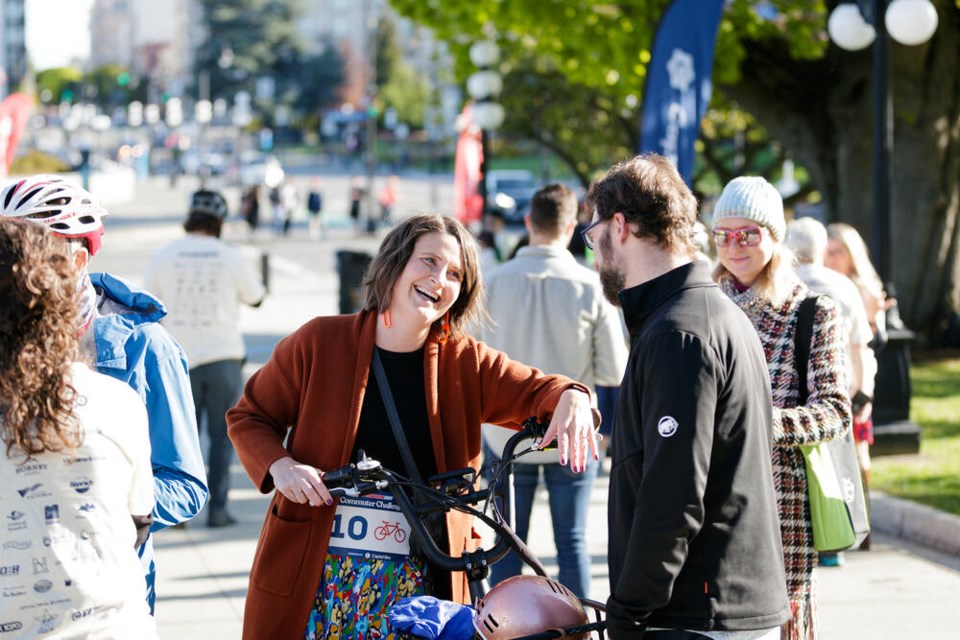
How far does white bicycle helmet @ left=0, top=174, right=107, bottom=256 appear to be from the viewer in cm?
324

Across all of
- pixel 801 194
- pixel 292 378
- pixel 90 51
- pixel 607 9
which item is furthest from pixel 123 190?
pixel 90 51

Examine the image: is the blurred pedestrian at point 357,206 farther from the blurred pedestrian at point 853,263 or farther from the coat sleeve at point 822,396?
the coat sleeve at point 822,396

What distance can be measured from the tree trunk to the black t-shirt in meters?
12.6

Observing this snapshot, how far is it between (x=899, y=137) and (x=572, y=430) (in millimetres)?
13180

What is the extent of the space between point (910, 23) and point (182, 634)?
24.7 feet

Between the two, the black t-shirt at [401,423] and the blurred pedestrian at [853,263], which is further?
the blurred pedestrian at [853,263]

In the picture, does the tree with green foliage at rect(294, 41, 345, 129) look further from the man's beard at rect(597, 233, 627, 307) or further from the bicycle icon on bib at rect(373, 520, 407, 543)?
the man's beard at rect(597, 233, 627, 307)

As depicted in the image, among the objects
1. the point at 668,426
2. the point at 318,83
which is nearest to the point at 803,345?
the point at 668,426

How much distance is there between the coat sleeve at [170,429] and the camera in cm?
323

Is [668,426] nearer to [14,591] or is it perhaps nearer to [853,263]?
[14,591]

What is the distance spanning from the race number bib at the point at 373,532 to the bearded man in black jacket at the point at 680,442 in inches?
26.2

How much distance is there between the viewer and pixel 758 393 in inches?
124

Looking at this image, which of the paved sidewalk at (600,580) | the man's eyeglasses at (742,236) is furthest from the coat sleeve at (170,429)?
the paved sidewalk at (600,580)

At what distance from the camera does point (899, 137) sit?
51.0 ft
